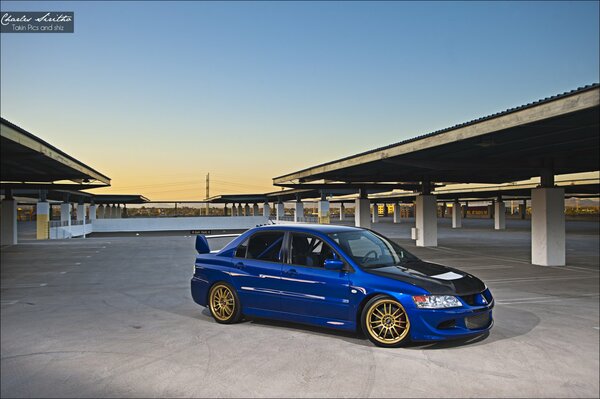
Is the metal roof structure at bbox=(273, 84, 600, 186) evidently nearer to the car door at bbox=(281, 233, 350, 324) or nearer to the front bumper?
the front bumper

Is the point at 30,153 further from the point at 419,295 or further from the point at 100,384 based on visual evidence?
the point at 419,295

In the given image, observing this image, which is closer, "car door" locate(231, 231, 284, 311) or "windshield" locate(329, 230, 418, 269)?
"windshield" locate(329, 230, 418, 269)

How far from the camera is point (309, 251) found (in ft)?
21.8

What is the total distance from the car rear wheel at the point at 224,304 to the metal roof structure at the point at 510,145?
8166 mm

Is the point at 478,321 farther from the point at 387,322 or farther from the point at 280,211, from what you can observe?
the point at 280,211

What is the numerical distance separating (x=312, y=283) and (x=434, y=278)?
1572 mm

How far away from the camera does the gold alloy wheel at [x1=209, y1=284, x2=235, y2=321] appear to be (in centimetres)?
722

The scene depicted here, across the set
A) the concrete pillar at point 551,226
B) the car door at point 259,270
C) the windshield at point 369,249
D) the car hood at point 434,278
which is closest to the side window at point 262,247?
the car door at point 259,270

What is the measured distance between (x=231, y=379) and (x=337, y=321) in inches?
64.4

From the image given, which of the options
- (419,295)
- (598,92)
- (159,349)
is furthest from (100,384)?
(598,92)

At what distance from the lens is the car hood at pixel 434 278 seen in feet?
18.3

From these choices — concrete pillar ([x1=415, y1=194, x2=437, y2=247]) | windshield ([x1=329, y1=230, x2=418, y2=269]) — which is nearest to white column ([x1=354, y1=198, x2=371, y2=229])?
concrete pillar ([x1=415, y1=194, x2=437, y2=247])

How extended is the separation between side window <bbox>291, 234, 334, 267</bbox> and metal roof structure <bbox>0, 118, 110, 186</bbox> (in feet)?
31.6

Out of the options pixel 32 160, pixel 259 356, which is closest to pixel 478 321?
pixel 259 356
